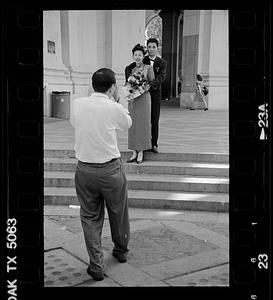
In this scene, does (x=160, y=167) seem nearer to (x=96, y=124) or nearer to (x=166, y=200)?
(x=166, y=200)

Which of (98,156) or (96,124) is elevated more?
(96,124)

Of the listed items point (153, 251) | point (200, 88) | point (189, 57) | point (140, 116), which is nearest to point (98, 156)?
point (153, 251)

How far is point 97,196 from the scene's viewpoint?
3.29 meters

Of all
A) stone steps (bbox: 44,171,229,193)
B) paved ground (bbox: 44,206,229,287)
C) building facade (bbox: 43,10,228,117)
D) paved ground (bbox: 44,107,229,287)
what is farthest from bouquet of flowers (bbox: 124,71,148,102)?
paved ground (bbox: 44,206,229,287)

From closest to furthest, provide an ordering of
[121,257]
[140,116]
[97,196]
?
[97,196], [121,257], [140,116]

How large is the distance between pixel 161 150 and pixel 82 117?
3.21 meters

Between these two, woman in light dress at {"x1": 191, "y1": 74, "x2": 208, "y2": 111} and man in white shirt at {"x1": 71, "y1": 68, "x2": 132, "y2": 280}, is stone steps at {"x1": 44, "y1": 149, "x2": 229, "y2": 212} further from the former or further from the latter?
woman in light dress at {"x1": 191, "y1": 74, "x2": 208, "y2": 111}

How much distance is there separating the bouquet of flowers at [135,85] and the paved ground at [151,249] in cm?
96

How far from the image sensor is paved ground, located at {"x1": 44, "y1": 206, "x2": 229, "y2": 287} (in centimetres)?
329

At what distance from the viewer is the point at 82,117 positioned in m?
3.13

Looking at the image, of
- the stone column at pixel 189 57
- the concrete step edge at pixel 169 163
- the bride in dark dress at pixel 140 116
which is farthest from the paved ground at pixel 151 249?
the stone column at pixel 189 57

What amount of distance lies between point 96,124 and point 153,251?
139 cm
